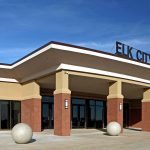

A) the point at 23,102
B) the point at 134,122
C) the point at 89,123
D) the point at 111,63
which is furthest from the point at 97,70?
the point at 134,122

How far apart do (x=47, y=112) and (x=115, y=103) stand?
7.31 metres

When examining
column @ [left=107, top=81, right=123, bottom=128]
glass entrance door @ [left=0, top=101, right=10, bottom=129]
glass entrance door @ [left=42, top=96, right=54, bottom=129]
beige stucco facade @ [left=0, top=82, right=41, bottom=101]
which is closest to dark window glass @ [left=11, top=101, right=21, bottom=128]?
glass entrance door @ [left=0, top=101, right=10, bottom=129]

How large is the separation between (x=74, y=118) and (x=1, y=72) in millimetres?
9270

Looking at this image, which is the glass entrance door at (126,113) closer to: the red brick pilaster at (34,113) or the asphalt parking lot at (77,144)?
the red brick pilaster at (34,113)

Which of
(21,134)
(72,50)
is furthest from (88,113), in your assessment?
(21,134)

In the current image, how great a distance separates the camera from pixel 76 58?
73.7ft

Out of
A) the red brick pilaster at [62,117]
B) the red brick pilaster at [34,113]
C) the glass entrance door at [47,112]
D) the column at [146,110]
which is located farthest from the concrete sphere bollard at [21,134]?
the column at [146,110]

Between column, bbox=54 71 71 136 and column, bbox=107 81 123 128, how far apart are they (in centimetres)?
553

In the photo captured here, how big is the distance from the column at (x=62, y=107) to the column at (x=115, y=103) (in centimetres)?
553

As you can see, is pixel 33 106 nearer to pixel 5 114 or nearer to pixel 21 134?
pixel 5 114

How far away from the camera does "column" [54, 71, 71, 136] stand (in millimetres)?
22188

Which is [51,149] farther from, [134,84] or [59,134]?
[134,84]

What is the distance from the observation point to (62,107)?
73.1 ft

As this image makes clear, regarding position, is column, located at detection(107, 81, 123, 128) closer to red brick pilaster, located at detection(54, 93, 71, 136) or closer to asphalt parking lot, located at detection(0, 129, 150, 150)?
red brick pilaster, located at detection(54, 93, 71, 136)
